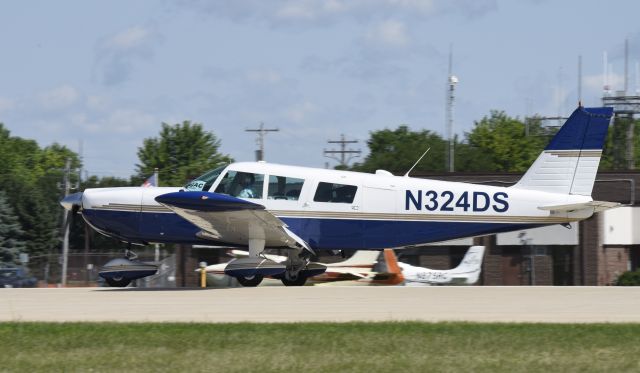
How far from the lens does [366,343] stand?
10148 millimetres

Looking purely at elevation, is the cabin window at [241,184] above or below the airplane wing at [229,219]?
above

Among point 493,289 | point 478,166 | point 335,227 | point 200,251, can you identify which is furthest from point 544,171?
point 478,166

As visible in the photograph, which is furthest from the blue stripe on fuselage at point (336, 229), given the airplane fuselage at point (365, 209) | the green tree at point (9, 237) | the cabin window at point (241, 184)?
the green tree at point (9, 237)

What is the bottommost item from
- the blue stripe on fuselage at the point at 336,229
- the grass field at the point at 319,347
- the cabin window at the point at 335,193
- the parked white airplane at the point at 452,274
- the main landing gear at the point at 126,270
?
the parked white airplane at the point at 452,274

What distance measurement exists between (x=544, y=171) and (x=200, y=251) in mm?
18291

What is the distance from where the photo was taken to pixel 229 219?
17.5m

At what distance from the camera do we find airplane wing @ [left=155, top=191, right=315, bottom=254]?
16609 mm

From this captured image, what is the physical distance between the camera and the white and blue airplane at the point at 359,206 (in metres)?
17.9

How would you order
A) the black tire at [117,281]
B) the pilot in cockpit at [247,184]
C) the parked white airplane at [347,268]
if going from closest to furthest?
the pilot in cockpit at [247,184] → the black tire at [117,281] → the parked white airplane at [347,268]

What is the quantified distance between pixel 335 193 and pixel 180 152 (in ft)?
264

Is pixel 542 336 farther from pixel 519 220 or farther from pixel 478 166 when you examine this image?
pixel 478 166

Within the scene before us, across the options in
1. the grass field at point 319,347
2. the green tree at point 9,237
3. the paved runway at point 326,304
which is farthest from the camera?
the green tree at point 9,237

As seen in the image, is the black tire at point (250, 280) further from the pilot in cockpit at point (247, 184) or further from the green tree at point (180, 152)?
the green tree at point (180, 152)

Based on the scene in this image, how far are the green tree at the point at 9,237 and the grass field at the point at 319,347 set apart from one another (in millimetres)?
44679
